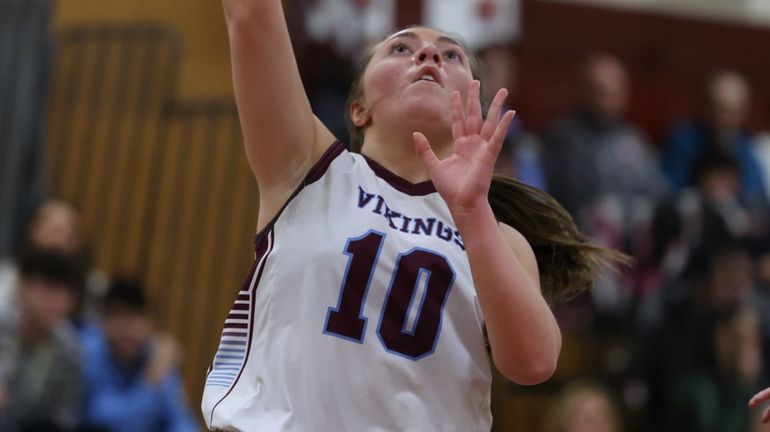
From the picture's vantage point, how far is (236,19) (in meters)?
3.44

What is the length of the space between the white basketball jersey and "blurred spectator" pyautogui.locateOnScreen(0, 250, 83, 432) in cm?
338

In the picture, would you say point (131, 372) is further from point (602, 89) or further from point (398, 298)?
point (398, 298)

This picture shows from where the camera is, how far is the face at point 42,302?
7008mm

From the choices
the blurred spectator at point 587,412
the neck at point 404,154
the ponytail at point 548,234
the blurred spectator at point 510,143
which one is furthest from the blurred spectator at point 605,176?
the neck at point 404,154

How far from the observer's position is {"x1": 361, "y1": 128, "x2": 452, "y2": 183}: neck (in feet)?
12.4

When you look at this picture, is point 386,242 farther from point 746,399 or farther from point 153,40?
point 153,40

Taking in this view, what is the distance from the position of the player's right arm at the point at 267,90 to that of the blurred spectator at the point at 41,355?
3636 millimetres

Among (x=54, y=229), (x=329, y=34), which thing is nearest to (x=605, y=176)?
(x=329, y=34)

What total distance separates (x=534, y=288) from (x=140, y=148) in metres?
6.17

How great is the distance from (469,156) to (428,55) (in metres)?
0.52

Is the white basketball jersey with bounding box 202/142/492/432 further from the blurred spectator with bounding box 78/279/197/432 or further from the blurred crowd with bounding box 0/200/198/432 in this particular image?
the blurred spectator with bounding box 78/279/197/432

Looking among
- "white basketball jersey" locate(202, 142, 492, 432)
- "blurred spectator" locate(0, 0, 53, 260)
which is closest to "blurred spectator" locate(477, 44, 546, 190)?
"blurred spectator" locate(0, 0, 53, 260)

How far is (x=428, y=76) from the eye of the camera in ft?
12.3

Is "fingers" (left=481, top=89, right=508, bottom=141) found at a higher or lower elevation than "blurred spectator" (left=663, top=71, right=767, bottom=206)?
higher
